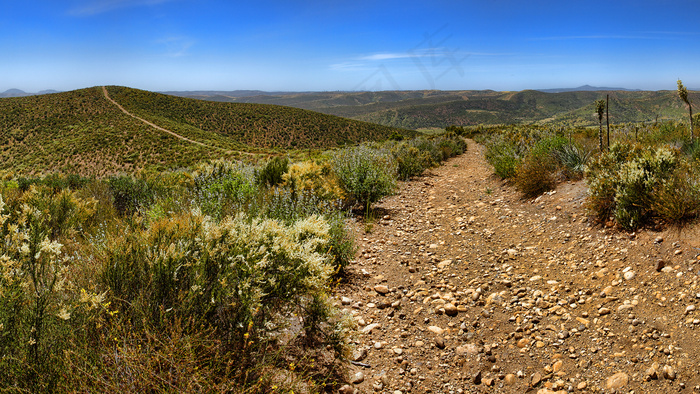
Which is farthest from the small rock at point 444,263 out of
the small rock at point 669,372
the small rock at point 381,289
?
the small rock at point 669,372

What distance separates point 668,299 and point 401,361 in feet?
7.78

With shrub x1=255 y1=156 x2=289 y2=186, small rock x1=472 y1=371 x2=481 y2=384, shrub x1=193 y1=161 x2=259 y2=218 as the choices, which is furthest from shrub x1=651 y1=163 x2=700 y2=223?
shrub x1=255 y1=156 x2=289 y2=186

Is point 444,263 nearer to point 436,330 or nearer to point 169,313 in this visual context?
point 436,330

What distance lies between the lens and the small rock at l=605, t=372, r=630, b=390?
2510 mm

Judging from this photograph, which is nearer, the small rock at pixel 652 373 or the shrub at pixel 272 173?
the small rock at pixel 652 373

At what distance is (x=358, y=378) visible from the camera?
287cm

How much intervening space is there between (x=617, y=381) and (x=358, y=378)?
184 cm

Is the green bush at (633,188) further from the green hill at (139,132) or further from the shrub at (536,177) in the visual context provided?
the green hill at (139,132)

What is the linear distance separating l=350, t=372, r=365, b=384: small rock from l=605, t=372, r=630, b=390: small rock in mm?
1729

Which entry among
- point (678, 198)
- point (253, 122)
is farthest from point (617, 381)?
point (253, 122)

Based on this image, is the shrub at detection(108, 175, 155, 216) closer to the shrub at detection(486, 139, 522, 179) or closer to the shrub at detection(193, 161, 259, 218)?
the shrub at detection(193, 161, 259, 218)

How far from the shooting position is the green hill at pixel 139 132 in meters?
35.8

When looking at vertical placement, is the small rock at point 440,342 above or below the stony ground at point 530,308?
below

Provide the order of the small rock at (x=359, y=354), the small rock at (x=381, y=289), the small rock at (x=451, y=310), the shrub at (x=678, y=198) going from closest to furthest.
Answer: the small rock at (x=359, y=354) < the small rock at (x=451, y=310) < the shrub at (x=678, y=198) < the small rock at (x=381, y=289)
